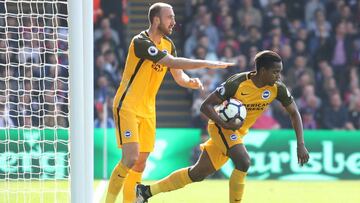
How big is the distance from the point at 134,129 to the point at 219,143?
2.65 ft

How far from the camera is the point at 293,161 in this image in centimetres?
1570

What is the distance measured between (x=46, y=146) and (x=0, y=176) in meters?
0.87

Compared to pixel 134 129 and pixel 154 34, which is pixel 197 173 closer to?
pixel 134 129

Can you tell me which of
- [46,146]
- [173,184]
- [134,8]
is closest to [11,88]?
[46,146]

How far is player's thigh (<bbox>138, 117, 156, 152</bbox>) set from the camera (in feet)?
31.0

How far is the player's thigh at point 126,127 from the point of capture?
9219mm

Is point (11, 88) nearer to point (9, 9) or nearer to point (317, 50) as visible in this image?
point (9, 9)

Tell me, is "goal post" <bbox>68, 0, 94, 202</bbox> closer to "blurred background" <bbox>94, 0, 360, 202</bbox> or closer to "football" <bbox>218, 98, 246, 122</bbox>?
"football" <bbox>218, 98, 246, 122</bbox>

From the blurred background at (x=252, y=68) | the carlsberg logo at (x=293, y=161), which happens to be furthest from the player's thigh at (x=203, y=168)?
the carlsberg logo at (x=293, y=161)

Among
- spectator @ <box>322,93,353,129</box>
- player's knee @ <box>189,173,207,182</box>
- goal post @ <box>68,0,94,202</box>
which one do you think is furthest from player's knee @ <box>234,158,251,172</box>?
spectator @ <box>322,93,353,129</box>

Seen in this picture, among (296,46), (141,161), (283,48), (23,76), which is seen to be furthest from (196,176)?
(296,46)

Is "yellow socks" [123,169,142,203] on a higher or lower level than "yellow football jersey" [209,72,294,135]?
lower

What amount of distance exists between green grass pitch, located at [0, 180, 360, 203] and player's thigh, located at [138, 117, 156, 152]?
1655mm

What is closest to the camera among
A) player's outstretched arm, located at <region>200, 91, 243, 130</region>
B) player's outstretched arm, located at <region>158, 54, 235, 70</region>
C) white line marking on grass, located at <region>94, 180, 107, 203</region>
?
player's outstretched arm, located at <region>158, 54, 235, 70</region>
